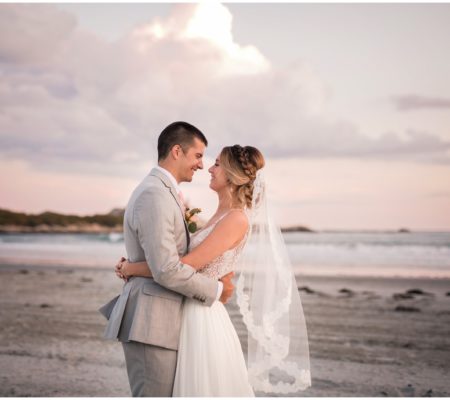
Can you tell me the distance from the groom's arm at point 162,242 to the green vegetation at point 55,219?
952 inches

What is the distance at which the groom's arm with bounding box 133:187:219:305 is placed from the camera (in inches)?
113

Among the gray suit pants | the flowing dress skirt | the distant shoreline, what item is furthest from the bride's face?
the distant shoreline

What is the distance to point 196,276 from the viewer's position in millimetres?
2965

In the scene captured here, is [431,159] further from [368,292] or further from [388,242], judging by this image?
[388,242]

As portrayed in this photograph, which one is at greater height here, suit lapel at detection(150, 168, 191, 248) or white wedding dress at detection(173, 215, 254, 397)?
suit lapel at detection(150, 168, 191, 248)

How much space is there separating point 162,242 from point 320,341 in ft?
15.5

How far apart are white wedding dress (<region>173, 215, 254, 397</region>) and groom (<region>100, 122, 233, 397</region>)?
5cm

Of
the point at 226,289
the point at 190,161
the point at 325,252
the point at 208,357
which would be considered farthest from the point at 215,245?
the point at 325,252

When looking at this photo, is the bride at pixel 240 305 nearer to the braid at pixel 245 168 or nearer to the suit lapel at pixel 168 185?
the braid at pixel 245 168

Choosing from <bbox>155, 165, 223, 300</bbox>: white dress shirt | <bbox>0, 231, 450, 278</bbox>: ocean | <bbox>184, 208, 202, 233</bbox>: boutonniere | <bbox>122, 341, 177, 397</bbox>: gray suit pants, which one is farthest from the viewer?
<bbox>0, 231, 450, 278</bbox>: ocean

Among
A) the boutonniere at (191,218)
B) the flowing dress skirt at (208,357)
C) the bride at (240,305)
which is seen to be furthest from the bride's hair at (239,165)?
the flowing dress skirt at (208,357)

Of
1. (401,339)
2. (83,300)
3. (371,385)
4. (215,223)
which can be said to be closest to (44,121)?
(83,300)

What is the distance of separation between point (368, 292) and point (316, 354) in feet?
17.3

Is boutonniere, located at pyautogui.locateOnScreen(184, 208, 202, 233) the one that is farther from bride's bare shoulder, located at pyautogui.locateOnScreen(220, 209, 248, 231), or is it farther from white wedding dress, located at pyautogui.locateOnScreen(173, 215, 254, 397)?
bride's bare shoulder, located at pyautogui.locateOnScreen(220, 209, 248, 231)
